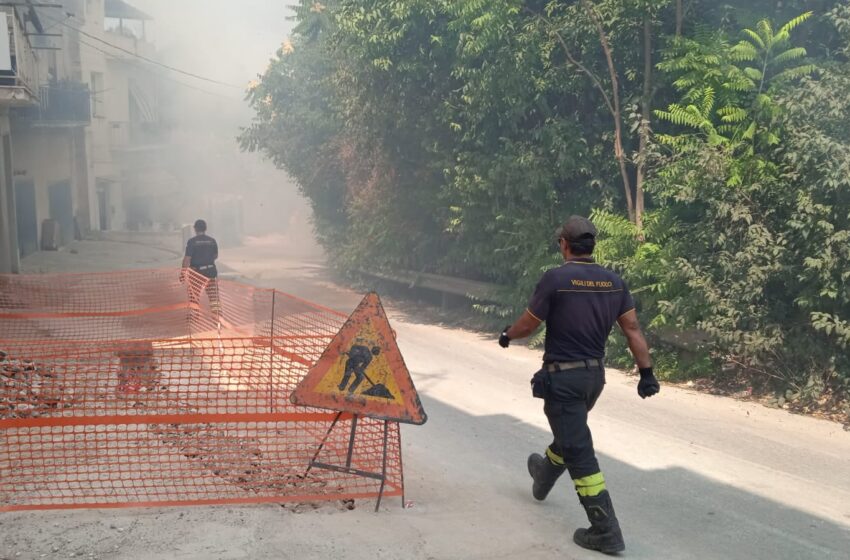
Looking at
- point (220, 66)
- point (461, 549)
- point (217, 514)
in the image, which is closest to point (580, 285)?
point (461, 549)

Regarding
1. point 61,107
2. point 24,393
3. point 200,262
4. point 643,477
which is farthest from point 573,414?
point 61,107

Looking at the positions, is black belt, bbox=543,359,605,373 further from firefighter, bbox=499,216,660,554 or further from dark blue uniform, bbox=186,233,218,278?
dark blue uniform, bbox=186,233,218,278

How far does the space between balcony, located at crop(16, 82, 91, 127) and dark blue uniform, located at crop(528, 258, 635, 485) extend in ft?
70.4

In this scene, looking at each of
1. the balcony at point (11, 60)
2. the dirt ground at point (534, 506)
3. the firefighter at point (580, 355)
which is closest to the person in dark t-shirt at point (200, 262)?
the dirt ground at point (534, 506)

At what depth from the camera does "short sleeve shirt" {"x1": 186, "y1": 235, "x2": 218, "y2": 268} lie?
13.0 meters

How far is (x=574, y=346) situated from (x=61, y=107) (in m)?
25.7

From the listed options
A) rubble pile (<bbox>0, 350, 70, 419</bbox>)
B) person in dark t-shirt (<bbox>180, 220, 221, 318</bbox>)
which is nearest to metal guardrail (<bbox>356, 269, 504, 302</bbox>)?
person in dark t-shirt (<bbox>180, 220, 221, 318</bbox>)

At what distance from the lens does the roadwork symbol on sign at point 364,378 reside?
5293 mm

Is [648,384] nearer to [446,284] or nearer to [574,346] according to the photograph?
[574,346]

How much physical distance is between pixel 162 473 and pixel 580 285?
314 cm

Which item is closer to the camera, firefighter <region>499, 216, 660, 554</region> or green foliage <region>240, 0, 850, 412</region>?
firefighter <region>499, 216, 660, 554</region>

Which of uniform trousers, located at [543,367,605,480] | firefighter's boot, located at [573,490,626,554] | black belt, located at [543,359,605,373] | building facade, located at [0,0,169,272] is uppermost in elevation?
building facade, located at [0,0,169,272]

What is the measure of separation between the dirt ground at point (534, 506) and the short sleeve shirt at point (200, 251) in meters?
5.21

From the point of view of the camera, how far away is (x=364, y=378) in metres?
5.34
